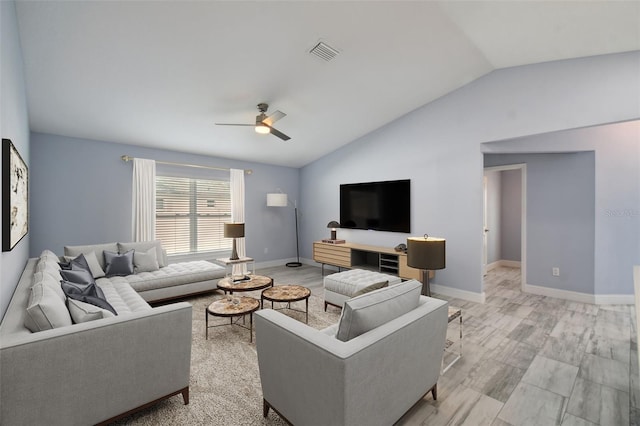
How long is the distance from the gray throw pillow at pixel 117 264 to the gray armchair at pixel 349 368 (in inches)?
122

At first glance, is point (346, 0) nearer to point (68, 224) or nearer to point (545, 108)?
point (545, 108)

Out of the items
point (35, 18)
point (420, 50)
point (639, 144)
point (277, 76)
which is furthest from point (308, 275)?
point (639, 144)

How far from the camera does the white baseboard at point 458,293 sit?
3.98 metres

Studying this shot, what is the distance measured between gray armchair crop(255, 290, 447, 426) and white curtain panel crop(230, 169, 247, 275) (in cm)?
438

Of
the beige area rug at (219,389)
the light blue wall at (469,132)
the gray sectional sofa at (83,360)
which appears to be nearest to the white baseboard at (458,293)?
the light blue wall at (469,132)

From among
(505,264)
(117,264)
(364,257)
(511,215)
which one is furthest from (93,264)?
(511,215)

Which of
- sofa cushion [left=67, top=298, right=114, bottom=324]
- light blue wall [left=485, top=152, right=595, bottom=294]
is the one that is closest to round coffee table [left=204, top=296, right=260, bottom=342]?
sofa cushion [left=67, top=298, right=114, bottom=324]

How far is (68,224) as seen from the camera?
13.9 feet

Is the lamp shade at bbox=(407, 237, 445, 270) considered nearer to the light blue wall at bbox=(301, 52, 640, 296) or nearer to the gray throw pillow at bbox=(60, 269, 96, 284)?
the light blue wall at bbox=(301, 52, 640, 296)

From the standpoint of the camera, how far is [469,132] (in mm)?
4035

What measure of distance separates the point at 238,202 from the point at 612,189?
6090 mm

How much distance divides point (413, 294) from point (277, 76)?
9.28ft

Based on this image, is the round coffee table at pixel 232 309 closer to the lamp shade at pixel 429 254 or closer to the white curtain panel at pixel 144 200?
the lamp shade at pixel 429 254

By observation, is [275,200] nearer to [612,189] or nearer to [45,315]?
[45,315]
